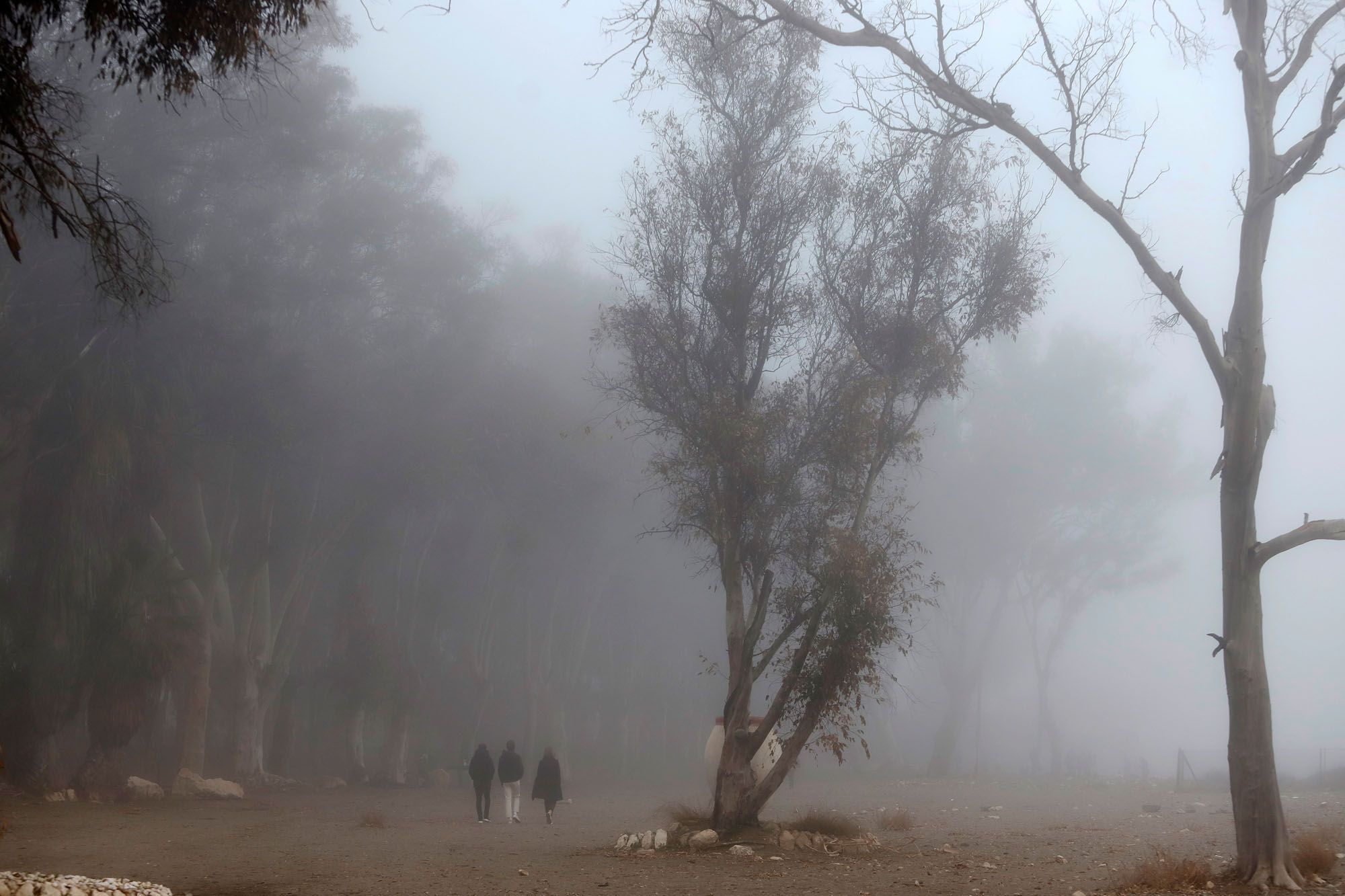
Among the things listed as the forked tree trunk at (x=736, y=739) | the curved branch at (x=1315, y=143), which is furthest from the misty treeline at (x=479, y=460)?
the curved branch at (x=1315, y=143)

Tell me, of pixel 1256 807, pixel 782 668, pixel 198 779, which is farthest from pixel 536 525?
pixel 1256 807

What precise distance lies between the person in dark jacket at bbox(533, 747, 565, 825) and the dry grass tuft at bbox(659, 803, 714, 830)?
541cm

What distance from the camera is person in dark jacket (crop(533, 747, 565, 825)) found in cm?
2227

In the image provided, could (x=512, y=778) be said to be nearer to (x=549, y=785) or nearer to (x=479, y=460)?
(x=549, y=785)

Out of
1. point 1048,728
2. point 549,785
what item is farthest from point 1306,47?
point 1048,728

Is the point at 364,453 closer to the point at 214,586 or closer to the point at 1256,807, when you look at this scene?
the point at 214,586

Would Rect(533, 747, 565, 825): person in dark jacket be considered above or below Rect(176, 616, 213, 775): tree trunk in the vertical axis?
below

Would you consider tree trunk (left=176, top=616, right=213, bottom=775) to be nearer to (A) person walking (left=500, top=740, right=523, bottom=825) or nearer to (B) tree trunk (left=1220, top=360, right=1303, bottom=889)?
(A) person walking (left=500, top=740, right=523, bottom=825)

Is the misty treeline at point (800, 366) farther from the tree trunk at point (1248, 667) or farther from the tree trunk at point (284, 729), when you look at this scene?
the tree trunk at point (284, 729)

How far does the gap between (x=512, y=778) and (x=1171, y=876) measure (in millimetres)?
15070

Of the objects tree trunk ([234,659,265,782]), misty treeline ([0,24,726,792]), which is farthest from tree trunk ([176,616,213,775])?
tree trunk ([234,659,265,782])

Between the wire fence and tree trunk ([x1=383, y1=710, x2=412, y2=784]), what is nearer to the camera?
the wire fence

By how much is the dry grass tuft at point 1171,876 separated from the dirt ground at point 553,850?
28 centimetres

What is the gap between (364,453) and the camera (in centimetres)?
3017
